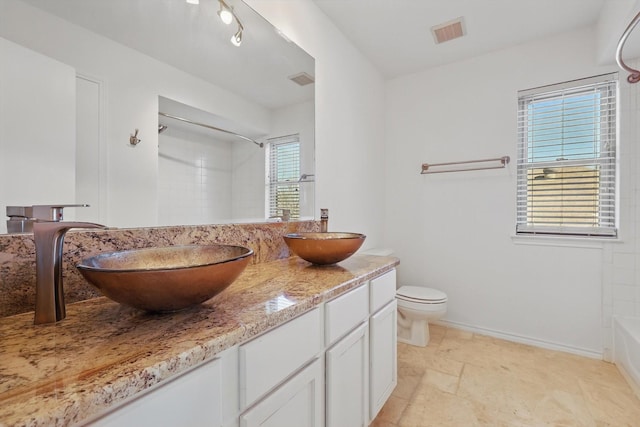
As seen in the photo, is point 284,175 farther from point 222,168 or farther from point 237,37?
point 237,37

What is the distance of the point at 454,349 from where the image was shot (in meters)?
2.26

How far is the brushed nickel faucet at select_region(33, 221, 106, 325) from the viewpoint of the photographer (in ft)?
2.16

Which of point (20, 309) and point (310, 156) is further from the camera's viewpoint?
point (310, 156)

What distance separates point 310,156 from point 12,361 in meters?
1.62

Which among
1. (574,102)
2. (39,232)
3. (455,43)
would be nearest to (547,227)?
(574,102)

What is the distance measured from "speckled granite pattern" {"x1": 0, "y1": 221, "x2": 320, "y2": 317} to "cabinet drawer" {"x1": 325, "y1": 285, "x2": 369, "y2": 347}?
0.57m

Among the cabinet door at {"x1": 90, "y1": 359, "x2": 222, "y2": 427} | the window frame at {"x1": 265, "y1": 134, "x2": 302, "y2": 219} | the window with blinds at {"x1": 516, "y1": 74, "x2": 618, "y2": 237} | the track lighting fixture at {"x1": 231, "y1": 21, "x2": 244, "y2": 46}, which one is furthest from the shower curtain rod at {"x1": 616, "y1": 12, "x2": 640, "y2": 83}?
the cabinet door at {"x1": 90, "y1": 359, "x2": 222, "y2": 427}

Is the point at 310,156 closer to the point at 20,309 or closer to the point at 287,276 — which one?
the point at 287,276

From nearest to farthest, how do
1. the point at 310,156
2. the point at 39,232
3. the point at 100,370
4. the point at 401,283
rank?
the point at 100,370, the point at 39,232, the point at 310,156, the point at 401,283

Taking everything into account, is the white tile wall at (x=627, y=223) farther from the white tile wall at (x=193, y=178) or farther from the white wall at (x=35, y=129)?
the white wall at (x=35, y=129)

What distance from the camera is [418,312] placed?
2250 millimetres

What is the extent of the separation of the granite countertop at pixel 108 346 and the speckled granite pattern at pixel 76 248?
46 mm

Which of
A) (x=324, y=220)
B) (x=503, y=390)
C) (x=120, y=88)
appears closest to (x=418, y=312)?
(x=503, y=390)

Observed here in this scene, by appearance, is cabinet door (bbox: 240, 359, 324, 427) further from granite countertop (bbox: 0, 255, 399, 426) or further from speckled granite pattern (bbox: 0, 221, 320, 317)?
speckled granite pattern (bbox: 0, 221, 320, 317)
